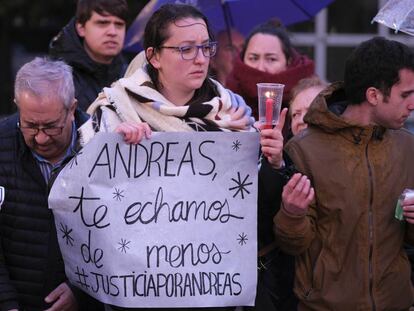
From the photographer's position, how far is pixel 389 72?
3.59 m

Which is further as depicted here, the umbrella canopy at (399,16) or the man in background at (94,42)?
the man in background at (94,42)

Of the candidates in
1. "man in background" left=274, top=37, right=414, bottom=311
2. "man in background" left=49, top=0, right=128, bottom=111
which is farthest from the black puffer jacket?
"man in background" left=274, top=37, right=414, bottom=311

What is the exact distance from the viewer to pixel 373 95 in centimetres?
363

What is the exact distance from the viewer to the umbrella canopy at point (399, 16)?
3.61m

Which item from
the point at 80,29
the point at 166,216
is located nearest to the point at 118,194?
the point at 166,216

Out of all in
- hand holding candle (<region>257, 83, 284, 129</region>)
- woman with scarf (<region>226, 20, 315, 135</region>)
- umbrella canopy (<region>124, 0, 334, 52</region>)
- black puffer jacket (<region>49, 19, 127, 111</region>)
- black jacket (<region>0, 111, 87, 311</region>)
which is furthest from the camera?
umbrella canopy (<region>124, 0, 334, 52</region>)

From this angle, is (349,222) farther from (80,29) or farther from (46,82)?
(80,29)

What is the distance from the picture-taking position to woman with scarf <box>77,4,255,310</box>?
3.51 metres

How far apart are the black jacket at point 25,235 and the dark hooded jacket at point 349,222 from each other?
3.24 feet

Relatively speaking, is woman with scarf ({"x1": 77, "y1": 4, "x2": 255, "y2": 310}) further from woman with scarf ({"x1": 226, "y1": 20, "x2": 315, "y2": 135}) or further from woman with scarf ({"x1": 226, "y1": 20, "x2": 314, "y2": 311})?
woman with scarf ({"x1": 226, "y1": 20, "x2": 315, "y2": 135})

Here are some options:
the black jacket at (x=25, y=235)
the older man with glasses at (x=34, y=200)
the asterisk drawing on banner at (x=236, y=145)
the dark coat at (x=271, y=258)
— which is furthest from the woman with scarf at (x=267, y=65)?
the black jacket at (x=25, y=235)

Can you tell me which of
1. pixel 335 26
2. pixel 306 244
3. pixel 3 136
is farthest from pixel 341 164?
pixel 335 26

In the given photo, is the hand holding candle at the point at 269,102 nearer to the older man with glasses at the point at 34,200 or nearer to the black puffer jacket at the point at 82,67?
the older man with glasses at the point at 34,200

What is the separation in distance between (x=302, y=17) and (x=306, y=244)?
322 cm
